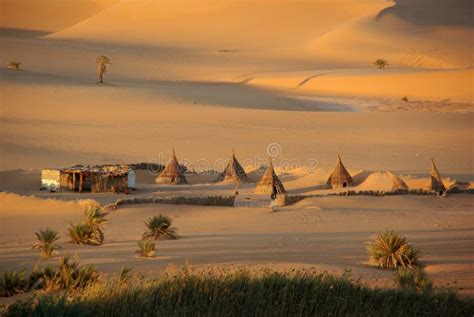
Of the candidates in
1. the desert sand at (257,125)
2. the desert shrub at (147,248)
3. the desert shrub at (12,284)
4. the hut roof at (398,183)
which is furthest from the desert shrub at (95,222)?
the hut roof at (398,183)

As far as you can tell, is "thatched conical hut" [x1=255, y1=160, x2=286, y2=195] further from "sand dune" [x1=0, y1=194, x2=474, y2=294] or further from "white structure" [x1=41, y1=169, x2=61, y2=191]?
"white structure" [x1=41, y1=169, x2=61, y2=191]

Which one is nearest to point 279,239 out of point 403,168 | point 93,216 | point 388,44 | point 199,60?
point 93,216

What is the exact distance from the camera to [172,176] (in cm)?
2869

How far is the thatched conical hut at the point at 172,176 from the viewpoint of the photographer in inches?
1127

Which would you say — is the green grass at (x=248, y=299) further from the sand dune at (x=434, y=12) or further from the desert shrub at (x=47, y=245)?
the sand dune at (x=434, y=12)

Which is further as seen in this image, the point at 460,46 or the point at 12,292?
the point at 460,46

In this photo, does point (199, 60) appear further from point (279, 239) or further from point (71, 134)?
point (279, 239)

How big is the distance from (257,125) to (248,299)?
33.1 m

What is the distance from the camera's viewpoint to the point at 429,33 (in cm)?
9419

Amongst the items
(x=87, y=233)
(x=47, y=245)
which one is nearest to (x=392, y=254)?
(x=47, y=245)

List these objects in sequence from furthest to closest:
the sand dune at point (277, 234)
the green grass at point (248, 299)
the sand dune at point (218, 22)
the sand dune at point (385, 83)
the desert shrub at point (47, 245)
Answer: the sand dune at point (218, 22), the sand dune at point (385, 83), the desert shrub at point (47, 245), the sand dune at point (277, 234), the green grass at point (248, 299)

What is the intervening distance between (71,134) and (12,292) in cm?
2686

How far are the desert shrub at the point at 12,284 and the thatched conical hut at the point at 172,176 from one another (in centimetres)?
1614

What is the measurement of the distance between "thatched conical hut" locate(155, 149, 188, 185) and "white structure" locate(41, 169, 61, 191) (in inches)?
143
